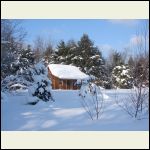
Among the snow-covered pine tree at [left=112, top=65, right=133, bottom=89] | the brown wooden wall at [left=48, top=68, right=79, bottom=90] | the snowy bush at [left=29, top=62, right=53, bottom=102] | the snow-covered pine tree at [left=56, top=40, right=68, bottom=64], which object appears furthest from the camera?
the snow-covered pine tree at [left=56, top=40, right=68, bottom=64]

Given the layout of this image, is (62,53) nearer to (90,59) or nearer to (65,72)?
(90,59)

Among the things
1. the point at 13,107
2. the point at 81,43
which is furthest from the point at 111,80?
the point at 13,107

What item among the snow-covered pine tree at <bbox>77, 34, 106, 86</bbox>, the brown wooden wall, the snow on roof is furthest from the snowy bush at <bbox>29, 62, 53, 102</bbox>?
the snow-covered pine tree at <bbox>77, 34, 106, 86</bbox>

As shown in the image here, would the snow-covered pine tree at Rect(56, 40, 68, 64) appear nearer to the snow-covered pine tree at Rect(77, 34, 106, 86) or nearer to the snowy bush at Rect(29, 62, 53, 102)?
the snow-covered pine tree at Rect(77, 34, 106, 86)

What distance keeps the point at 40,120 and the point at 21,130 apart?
5.63ft

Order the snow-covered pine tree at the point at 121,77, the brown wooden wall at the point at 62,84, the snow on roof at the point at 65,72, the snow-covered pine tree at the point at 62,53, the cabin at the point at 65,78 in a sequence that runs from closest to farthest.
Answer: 1. the snow on roof at the point at 65,72
2. the cabin at the point at 65,78
3. the brown wooden wall at the point at 62,84
4. the snow-covered pine tree at the point at 121,77
5. the snow-covered pine tree at the point at 62,53

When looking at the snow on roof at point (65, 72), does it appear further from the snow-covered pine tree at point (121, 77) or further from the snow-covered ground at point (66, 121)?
the snow-covered ground at point (66, 121)

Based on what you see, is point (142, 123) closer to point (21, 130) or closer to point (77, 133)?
point (77, 133)

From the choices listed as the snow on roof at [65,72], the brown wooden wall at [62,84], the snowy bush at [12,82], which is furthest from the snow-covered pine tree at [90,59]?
the snowy bush at [12,82]

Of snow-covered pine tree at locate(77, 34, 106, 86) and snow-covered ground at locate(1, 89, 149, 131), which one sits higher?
snow-covered pine tree at locate(77, 34, 106, 86)

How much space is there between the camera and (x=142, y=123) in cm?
1094

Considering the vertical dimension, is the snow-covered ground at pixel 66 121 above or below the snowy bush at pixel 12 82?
below

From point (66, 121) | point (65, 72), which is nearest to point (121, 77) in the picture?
point (65, 72)

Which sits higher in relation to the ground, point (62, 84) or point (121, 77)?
point (121, 77)
